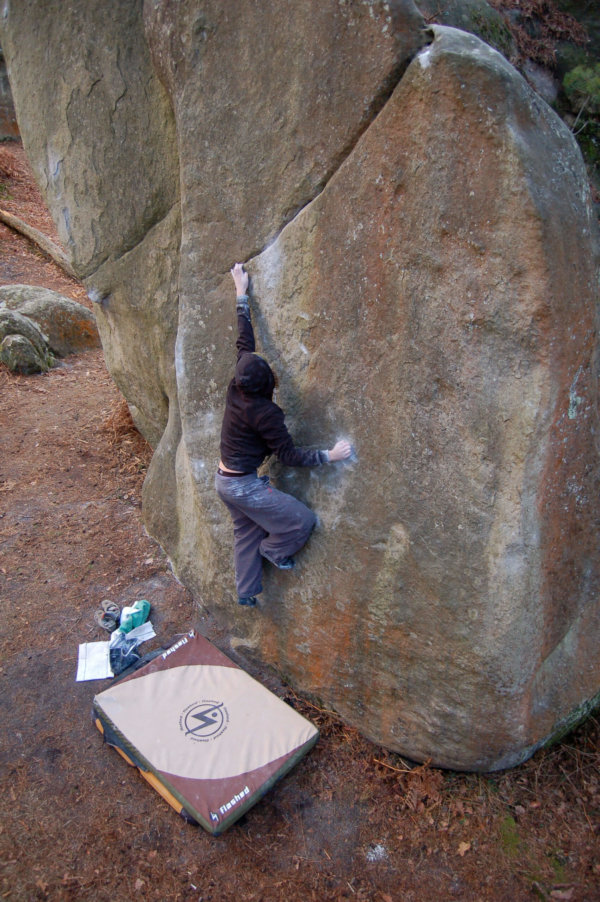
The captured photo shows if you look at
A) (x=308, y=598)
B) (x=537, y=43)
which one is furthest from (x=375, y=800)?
(x=537, y=43)

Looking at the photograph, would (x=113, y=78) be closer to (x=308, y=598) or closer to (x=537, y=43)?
(x=537, y=43)

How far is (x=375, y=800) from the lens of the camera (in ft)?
12.1

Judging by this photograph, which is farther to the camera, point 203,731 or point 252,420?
point 203,731

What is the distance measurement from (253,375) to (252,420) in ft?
0.86

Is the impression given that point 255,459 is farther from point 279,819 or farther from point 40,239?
point 40,239

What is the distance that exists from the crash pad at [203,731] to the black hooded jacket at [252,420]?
4.81 ft

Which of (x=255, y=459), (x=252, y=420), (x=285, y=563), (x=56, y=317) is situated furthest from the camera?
(x=56, y=317)

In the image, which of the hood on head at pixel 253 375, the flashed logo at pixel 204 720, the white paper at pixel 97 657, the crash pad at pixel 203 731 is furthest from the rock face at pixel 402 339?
the white paper at pixel 97 657

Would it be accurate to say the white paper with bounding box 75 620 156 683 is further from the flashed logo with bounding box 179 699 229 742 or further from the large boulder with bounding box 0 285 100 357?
the large boulder with bounding box 0 285 100 357

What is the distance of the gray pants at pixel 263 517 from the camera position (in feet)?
12.1

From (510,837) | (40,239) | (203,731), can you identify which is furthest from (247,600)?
(40,239)

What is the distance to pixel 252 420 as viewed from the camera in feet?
11.6

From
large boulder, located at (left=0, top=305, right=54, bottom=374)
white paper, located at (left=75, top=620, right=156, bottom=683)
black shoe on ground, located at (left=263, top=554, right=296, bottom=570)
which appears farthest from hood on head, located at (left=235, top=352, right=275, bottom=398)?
large boulder, located at (left=0, top=305, right=54, bottom=374)

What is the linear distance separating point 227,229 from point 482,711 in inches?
121
